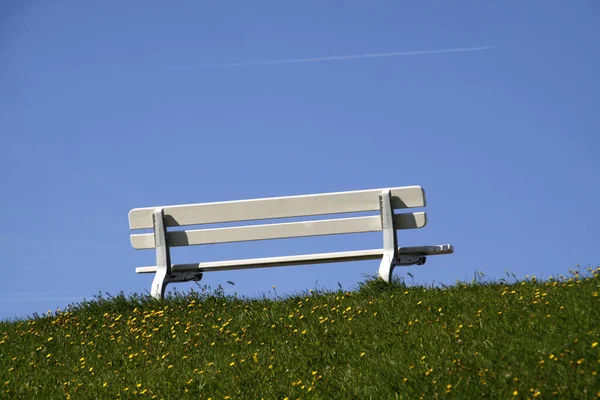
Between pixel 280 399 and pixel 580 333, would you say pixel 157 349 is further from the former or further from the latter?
pixel 580 333

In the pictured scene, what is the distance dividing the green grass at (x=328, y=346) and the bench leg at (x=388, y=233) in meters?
0.28

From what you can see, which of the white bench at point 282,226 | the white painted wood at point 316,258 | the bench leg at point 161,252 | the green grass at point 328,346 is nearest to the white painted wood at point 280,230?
the white bench at point 282,226

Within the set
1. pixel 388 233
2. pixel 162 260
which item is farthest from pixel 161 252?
pixel 388 233

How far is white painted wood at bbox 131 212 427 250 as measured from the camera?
29.4ft

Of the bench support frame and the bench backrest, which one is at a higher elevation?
the bench backrest

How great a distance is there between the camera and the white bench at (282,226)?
8.90m

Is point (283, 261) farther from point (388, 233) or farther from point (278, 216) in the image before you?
point (388, 233)

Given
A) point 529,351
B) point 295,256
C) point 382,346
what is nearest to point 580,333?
point 529,351

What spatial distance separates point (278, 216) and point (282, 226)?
0.13 meters

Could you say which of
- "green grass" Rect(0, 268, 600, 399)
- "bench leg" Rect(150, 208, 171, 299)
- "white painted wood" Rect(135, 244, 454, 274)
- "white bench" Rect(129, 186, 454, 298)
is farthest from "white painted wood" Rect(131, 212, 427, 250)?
"green grass" Rect(0, 268, 600, 399)

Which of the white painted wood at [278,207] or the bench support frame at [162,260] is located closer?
the white painted wood at [278,207]

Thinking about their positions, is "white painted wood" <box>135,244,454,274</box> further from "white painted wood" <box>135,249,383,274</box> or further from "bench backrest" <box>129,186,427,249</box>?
"bench backrest" <box>129,186,427,249</box>

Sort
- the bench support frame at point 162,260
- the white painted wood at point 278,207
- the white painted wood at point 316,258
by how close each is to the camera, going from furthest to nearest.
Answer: the bench support frame at point 162,260 → the white painted wood at point 278,207 → the white painted wood at point 316,258

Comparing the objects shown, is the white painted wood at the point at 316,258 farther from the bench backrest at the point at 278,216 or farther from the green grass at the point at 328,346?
the green grass at the point at 328,346
